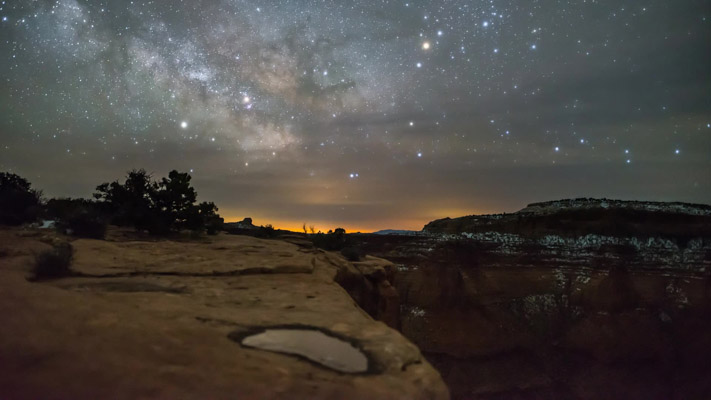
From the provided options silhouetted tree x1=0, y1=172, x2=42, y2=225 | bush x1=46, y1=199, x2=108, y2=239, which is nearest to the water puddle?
bush x1=46, y1=199, x2=108, y2=239

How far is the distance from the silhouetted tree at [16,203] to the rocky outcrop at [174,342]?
425 cm

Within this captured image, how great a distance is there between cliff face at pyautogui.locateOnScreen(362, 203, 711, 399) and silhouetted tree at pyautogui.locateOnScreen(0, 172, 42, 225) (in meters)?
24.3

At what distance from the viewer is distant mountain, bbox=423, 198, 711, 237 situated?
31562 mm

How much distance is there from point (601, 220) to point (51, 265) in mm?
40900

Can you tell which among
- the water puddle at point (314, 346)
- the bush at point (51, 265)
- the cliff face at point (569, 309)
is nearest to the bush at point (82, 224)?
the bush at point (51, 265)

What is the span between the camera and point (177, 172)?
32.7 feet

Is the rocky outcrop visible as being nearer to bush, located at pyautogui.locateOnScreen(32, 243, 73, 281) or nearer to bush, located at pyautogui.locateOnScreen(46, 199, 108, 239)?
bush, located at pyautogui.locateOnScreen(32, 243, 73, 281)

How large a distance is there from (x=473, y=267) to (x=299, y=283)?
30063 millimetres

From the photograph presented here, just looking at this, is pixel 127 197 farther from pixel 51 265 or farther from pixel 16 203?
pixel 51 265

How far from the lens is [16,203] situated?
25.1ft

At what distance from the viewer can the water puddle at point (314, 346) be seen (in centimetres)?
218

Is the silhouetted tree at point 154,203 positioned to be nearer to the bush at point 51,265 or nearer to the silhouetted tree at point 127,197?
the silhouetted tree at point 127,197

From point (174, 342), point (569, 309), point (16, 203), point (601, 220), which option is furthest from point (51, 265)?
point (601, 220)

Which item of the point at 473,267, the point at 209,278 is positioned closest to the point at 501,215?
the point at 473,267
